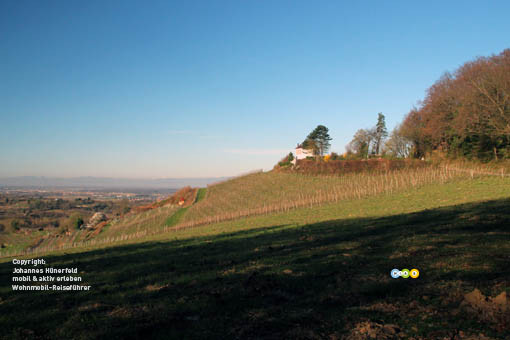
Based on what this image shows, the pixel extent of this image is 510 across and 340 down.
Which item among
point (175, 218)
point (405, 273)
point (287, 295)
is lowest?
point (175, 218)

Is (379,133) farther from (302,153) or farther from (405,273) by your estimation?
(405,273)

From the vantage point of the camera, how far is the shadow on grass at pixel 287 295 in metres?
4.42

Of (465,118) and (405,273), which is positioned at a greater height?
(465,118)

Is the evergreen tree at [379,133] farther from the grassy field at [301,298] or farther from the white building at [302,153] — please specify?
the grassy field at [301,298]

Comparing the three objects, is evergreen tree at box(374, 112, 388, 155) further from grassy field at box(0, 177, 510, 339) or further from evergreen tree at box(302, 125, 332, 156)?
grassy field at box(0, 177, 510, 339)

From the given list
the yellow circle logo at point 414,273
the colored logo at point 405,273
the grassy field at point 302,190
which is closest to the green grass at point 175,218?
the grassy field at point 302,190

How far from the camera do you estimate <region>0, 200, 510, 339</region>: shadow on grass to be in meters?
4.42

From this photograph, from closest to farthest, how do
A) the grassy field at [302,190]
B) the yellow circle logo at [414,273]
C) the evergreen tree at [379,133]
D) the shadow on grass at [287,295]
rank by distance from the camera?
the shadow on grass at [287,295] < the yellow circle logo at [414,273] < the grassy field at [302,190] < the evergreen tree at [379,133]

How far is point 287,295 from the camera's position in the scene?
5.84 metres

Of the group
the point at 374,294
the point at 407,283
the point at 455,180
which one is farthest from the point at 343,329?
the point at 455,180

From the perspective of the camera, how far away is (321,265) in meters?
7.61

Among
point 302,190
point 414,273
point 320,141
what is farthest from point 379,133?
point 414,273

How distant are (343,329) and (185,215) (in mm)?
40497

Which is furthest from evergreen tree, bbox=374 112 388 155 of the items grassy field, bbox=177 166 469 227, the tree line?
grassy field, bbox=177 166 469 227
